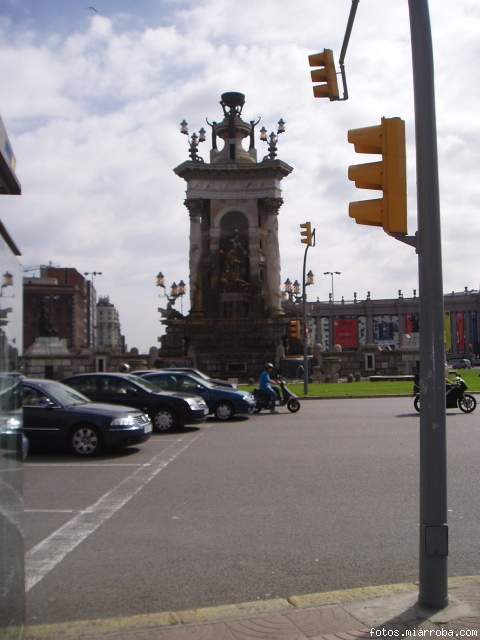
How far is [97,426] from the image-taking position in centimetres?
1238

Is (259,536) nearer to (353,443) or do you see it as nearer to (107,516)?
(107,516)

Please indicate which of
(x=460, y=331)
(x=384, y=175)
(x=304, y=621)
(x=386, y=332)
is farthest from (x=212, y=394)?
(x=386, y=332)

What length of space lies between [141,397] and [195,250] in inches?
1443

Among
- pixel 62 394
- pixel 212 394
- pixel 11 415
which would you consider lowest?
pixel 212 394

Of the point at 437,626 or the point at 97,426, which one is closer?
the point at 437,626

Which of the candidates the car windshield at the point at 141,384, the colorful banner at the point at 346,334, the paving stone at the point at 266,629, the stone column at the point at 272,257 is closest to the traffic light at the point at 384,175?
the paving stone at the point at 266,629

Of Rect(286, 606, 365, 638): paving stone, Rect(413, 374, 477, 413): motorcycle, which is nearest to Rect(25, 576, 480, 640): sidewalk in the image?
Rect(286, 606, 365, 638): paving stone

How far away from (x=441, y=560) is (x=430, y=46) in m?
3.62

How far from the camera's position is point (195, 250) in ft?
172

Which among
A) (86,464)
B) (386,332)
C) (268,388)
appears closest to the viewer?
(86,464)

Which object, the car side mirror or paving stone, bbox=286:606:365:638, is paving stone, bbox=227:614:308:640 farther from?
the car side mirror

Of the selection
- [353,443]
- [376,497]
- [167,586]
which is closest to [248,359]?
[353,443]

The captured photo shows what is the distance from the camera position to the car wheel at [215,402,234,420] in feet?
64.4

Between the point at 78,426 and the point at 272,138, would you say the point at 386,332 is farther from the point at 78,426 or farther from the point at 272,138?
the point at 78,426
